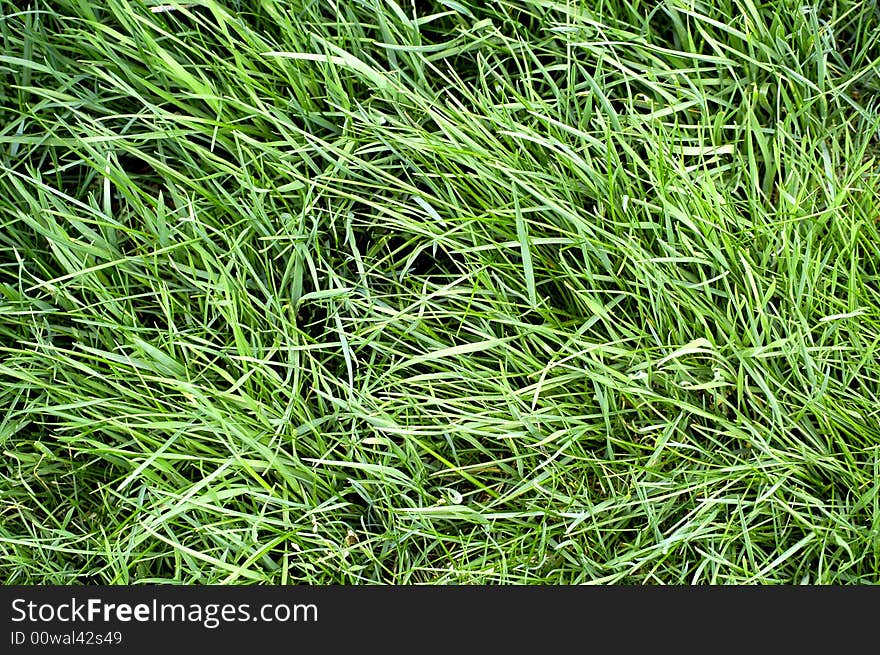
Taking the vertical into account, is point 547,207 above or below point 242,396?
above

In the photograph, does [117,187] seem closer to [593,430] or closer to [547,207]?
[547,207]

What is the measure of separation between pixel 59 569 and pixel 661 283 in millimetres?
1395

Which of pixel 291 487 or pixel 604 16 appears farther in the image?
pixel 604 16

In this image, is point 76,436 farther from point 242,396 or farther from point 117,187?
point 117,187

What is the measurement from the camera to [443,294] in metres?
1.76

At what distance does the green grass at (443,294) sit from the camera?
1.74m

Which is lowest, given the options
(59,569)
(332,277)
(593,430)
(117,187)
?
(59,569)

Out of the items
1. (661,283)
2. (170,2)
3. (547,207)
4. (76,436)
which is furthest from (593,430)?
(170,2)

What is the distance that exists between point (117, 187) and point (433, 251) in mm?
715

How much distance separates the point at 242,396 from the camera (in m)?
1.76

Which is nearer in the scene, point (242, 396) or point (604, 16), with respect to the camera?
point (242, 396)

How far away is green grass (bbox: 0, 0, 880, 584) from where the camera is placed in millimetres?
1738

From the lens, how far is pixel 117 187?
189 centimetres

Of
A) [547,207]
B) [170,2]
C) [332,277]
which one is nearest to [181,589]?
[332,277]
